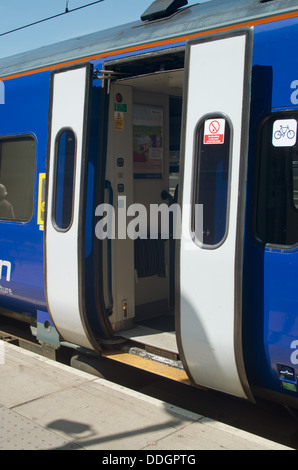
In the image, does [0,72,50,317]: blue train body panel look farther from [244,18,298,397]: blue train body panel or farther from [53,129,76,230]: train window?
[244,18,298,397]: blue train body panel

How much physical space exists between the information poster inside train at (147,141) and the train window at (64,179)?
2.24ft

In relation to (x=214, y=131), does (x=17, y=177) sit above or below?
below

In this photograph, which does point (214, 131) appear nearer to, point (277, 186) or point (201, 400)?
point (277, 186)

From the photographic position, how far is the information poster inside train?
5.06 meters

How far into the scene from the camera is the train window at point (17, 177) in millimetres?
5309

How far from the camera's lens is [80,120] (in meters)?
4.46

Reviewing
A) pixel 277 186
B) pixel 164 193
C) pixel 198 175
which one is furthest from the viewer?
pixel 164 193

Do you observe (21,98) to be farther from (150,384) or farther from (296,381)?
(296,381)

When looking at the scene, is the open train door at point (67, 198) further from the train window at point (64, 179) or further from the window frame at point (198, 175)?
the window frame at point (198, 175)

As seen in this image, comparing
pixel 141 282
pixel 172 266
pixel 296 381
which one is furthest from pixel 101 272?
pixel 296 381

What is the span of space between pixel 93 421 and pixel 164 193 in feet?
Result: 8.11

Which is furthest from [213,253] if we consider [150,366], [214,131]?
[150,366]

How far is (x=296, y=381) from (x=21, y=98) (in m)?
3.68

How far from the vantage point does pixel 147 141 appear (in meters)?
5.18
